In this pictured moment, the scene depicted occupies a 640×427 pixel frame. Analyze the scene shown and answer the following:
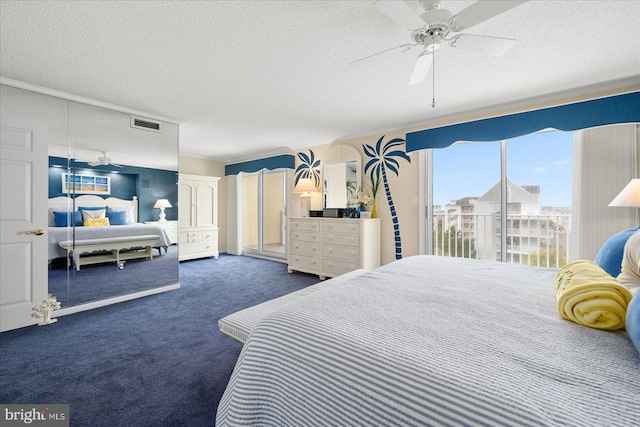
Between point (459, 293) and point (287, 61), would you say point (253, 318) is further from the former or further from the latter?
point (287, 61)

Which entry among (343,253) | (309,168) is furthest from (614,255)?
(309,168)

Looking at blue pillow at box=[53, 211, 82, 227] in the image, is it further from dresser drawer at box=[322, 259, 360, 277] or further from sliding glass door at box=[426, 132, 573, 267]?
sliding glass door at box=[426, 132, 573, 267]

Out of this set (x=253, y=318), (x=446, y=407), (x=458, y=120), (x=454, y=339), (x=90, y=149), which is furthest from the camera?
(x=458, y=120)

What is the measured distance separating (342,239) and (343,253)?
0.21m

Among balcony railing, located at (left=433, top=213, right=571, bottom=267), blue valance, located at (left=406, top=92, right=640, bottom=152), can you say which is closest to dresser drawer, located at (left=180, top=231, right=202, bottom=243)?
blue valance, located at (left=406, top=92, right=640, bottom=152)

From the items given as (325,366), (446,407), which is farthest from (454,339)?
(325,366)

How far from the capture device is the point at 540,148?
3.17 meters

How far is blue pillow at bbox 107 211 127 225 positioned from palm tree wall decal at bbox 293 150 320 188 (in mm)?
2973

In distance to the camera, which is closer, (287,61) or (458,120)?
(287,61)

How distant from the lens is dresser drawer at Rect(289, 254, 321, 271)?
14.5 feet

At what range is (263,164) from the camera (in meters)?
5.95

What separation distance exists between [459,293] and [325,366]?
857mm
